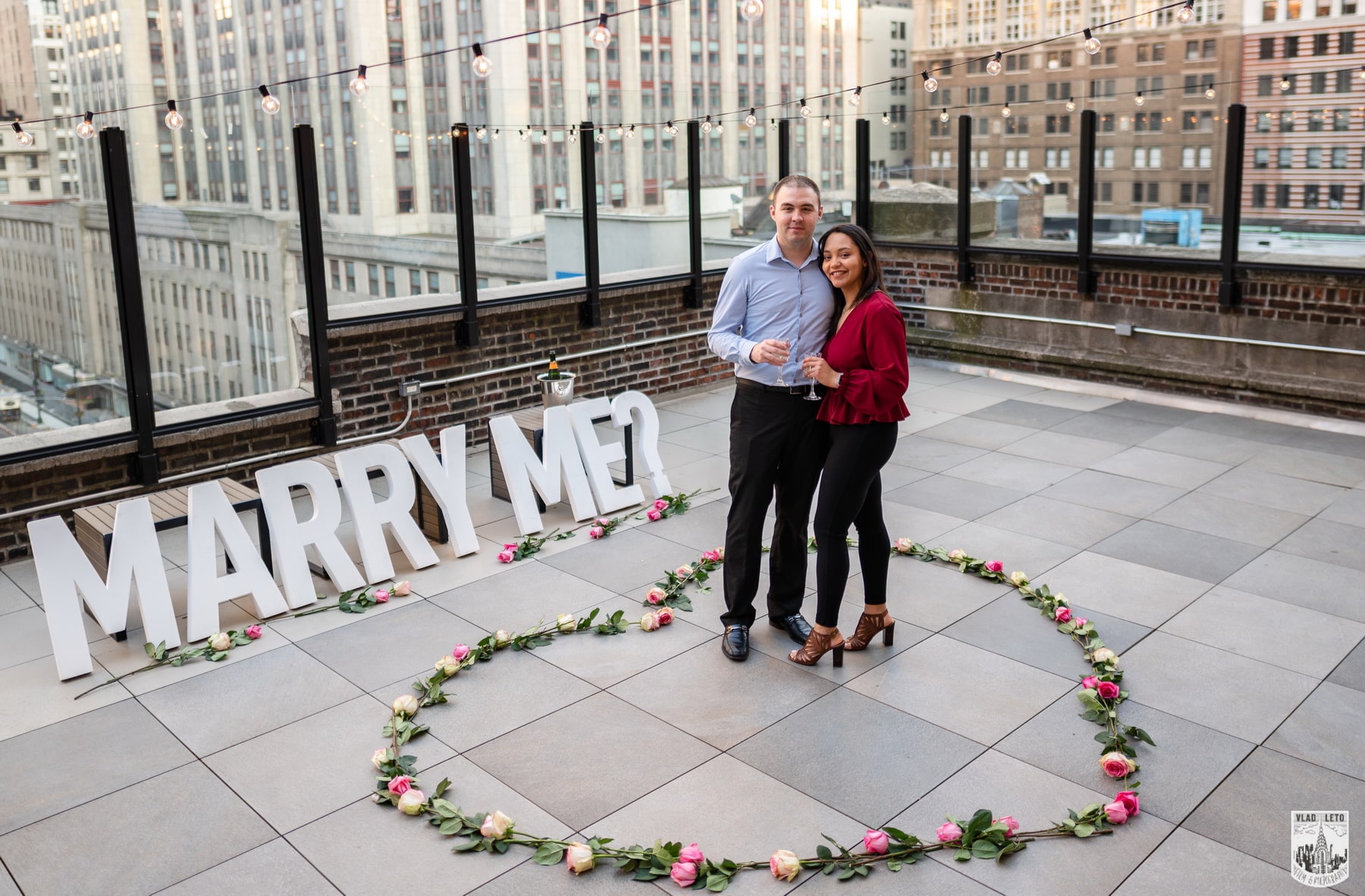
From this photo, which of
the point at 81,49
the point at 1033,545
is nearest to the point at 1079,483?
the point at 1033,545

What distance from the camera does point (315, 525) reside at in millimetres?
5453

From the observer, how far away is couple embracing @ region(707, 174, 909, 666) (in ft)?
13.7

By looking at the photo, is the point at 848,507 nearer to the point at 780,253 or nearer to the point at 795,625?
the point at 795,625

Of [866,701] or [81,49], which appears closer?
[866,701]

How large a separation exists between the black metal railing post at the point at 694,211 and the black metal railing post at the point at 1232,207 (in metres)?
4.18

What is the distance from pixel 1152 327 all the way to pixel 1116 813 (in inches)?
269

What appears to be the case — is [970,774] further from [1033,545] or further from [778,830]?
[1033,545]

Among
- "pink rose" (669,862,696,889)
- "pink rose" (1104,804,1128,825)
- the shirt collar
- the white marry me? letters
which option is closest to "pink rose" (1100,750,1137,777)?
"pink rose" (1104,804,1128,825)

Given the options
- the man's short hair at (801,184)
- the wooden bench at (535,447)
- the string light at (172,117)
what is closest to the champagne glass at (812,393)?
the man's short hair at (801,184)

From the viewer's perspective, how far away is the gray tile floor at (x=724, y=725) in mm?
3381

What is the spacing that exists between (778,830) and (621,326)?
6279mm

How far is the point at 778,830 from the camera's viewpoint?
348 cm

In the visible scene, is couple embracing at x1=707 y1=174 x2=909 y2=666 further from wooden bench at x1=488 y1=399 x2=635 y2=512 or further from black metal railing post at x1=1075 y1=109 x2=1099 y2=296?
black metal railing post at x1=1075 y1=109 x2=1099 y2=296

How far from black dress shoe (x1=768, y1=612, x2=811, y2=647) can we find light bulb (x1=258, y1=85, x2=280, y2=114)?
183 inches
